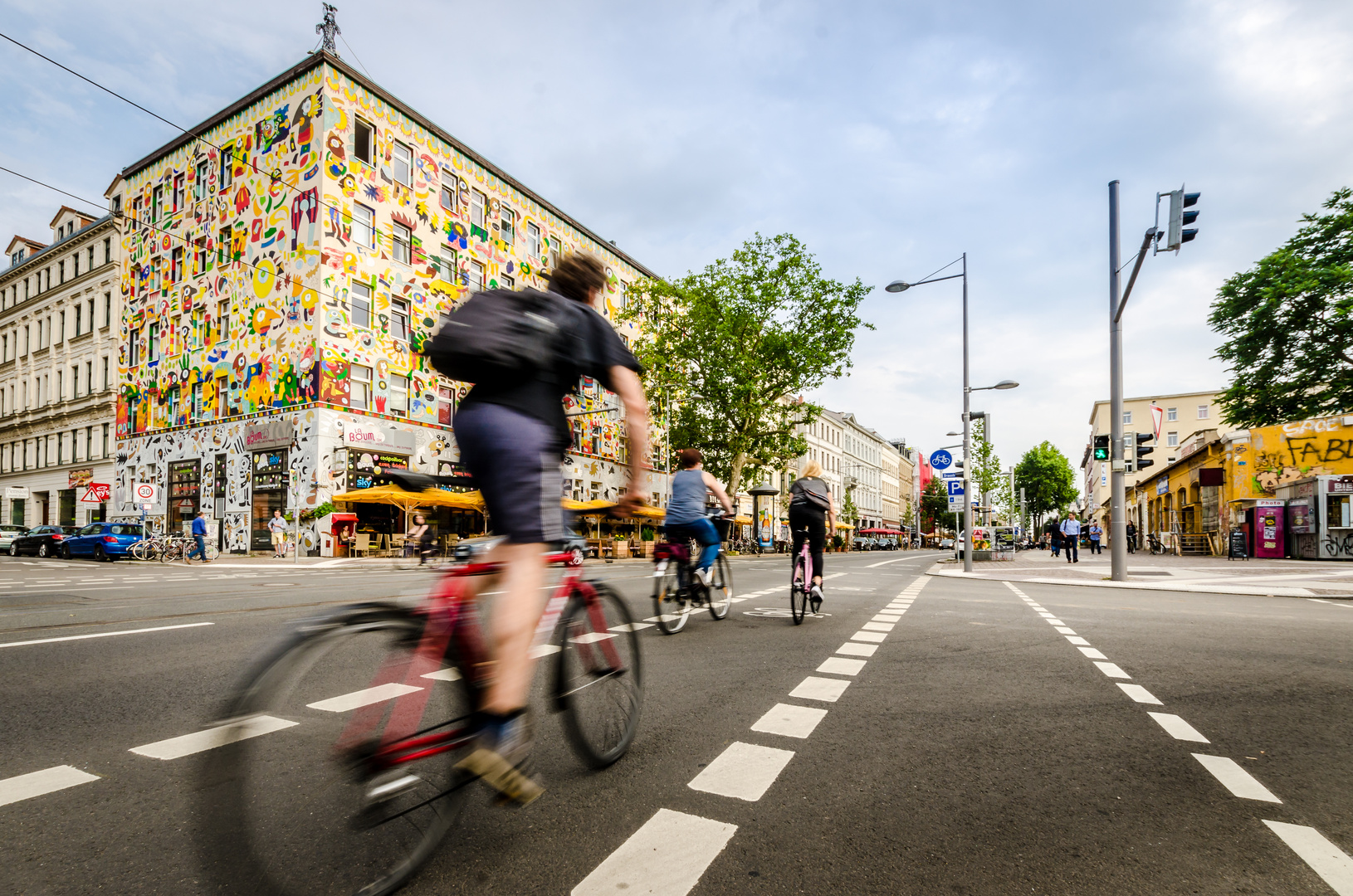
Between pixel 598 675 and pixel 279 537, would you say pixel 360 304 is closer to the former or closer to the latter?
pixel 279 537

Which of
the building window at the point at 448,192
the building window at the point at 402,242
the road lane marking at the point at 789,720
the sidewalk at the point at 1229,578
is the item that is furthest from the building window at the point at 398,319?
the road lane marking at the point at 789,720

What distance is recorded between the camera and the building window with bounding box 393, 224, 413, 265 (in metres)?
31.6

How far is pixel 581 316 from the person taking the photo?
274 centimetres

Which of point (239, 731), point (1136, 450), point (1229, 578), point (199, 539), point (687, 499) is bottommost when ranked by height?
point (1229, 578)

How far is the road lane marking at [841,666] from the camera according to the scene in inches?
213

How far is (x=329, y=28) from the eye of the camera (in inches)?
1164

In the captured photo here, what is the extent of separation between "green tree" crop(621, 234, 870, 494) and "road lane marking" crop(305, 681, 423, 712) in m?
37.6

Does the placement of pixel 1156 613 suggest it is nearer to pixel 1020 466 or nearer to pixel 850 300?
pixel 850 300

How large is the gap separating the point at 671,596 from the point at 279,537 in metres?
24.2

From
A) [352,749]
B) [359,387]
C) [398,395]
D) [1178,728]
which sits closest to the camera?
[352,749]

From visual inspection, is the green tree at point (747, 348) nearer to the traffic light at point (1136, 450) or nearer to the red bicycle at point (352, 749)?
the traffic light at point (1136, 450)

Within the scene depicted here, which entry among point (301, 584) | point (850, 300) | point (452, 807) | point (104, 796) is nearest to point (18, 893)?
point (104, 796)

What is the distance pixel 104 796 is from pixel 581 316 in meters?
2.44

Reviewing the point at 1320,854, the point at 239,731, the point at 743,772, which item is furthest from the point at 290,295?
the point at 1320,854
